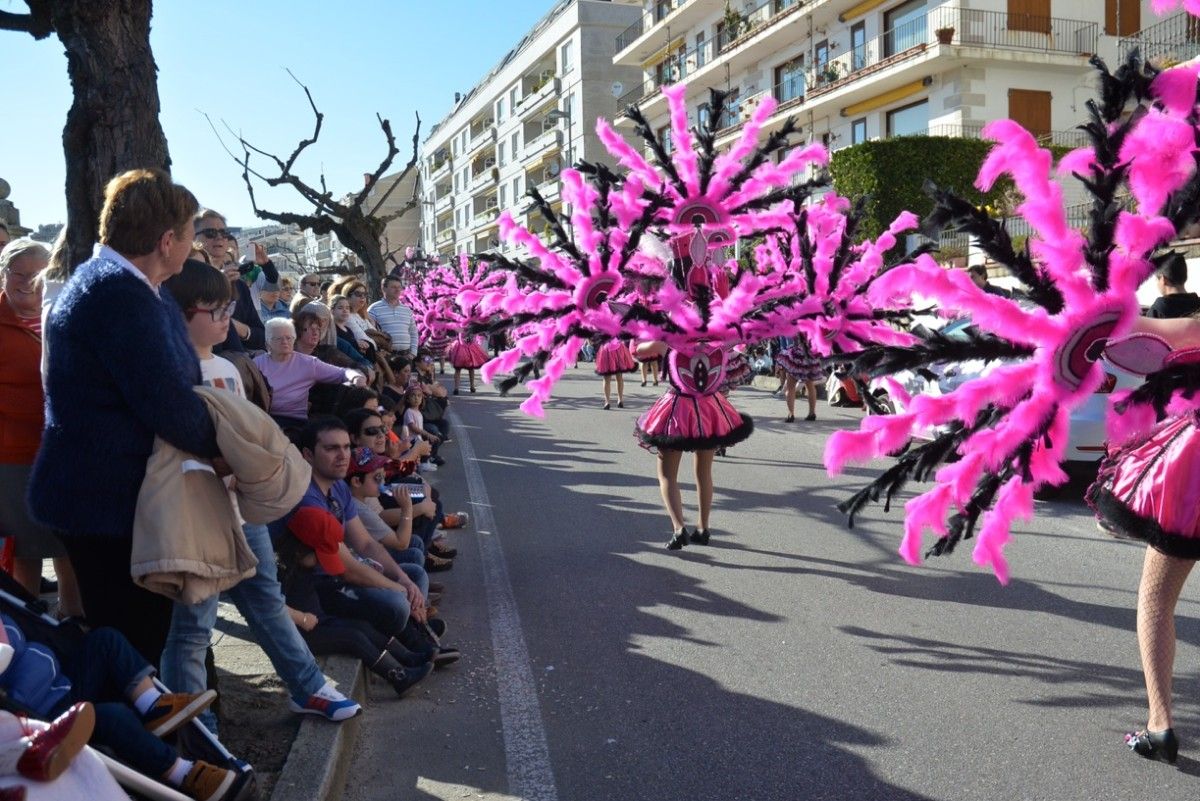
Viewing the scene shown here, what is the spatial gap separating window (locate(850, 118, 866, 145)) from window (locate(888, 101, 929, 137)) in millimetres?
1179

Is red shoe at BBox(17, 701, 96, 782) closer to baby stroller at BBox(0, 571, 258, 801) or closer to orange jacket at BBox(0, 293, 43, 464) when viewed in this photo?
baby stroller at BBox(0, 571, 258, 801)

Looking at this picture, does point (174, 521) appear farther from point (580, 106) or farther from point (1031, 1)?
point (580, 106)

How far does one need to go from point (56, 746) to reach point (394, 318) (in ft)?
35.4

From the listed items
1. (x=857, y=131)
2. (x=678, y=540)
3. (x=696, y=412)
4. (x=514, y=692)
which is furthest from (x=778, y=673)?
(x=857, y=131)

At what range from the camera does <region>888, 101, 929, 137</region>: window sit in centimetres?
2784

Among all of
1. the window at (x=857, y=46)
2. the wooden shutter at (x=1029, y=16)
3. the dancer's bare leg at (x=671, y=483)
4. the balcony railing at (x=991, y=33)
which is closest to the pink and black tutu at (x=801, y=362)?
the dancer's bare leg at (x=671, y=483)

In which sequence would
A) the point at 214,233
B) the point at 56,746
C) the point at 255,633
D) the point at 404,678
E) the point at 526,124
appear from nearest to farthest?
the point at 56,746, the point at 255,633, the point at 404,678, the point at 214,233, the point at 526,124

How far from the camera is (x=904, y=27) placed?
92.9 ft

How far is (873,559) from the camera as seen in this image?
6.69 m

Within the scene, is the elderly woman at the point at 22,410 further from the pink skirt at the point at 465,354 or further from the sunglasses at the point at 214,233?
the pink skirt at the point at 465,354

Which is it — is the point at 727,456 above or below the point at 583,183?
below

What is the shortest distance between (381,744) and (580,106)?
169 ft

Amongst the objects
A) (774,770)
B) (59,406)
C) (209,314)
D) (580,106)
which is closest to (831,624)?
(774,770)

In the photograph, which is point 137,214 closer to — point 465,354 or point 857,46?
point 465,354
